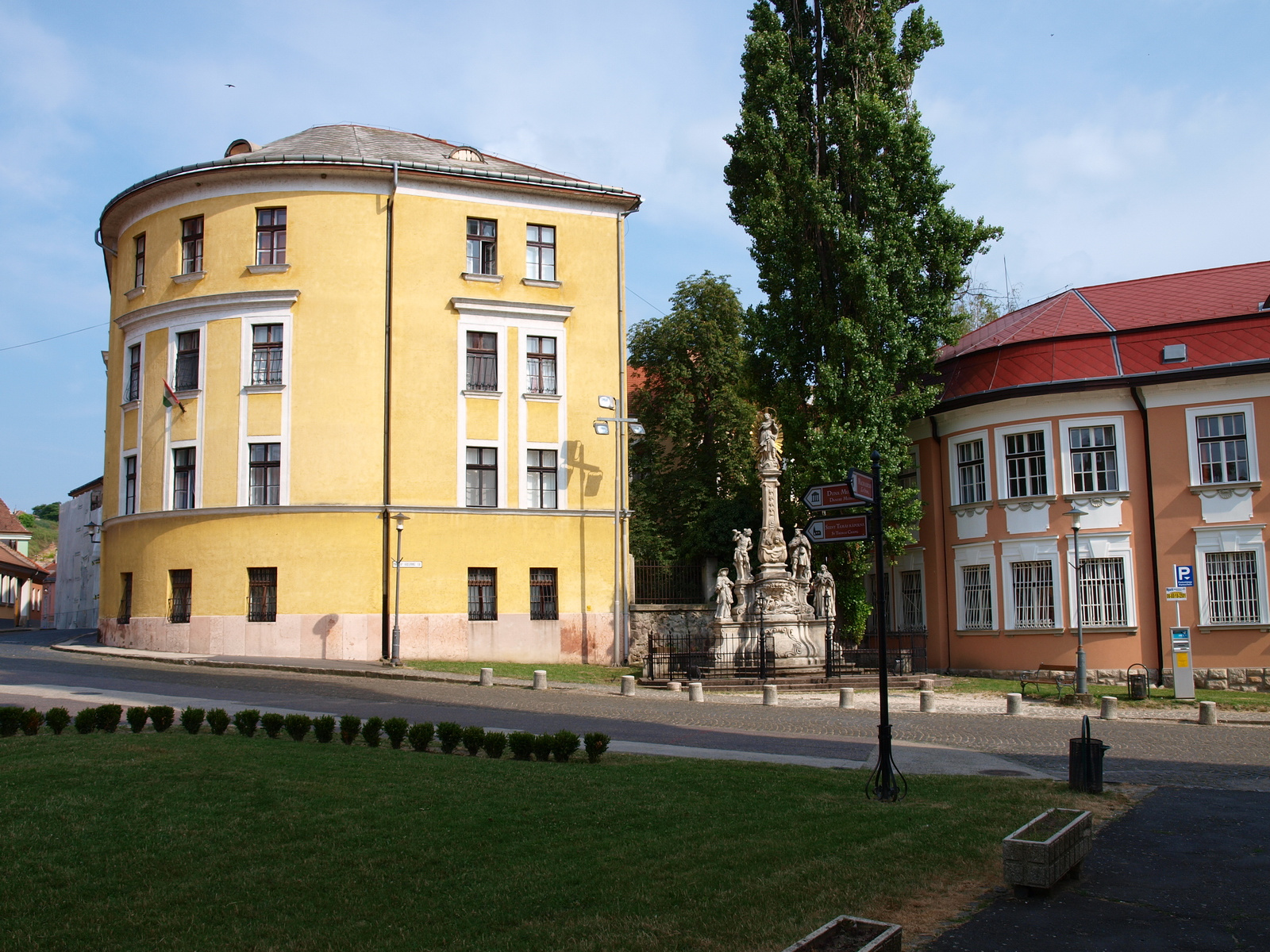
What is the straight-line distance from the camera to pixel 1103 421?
97.3 feet

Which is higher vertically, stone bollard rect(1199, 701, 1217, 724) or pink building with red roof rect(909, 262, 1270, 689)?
pink building with red roof rect(909, 262, 1270, 689)

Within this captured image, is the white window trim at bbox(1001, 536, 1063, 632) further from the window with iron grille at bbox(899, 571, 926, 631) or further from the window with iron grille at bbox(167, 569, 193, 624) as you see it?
the window with iron grille at bbox(167, 569, 193, 624)

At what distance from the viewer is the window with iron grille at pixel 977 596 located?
30891mm

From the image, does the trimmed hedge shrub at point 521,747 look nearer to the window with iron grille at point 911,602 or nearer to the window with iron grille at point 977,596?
the window with iron grille at point 977,596

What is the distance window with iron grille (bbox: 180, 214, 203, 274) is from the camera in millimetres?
32656

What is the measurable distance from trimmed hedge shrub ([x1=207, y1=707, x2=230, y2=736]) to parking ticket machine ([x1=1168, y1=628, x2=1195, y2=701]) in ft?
62.7

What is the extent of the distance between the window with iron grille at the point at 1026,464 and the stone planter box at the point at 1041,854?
23.6 m

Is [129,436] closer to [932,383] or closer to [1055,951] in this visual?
[932,383]

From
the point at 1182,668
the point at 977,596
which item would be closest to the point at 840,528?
the point at 1182,668

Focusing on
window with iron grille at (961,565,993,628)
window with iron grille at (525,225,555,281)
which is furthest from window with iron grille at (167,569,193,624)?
window with iron grille at (961,565,993,628)

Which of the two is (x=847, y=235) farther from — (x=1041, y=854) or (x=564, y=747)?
(x=1041, y=854)

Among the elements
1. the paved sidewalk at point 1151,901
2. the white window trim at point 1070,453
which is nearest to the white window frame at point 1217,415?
the white window trim at point 1070,453

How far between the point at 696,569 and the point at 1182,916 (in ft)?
93.3

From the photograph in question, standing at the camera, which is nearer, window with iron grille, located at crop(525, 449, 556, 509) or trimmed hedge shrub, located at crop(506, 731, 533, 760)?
trimmed hedge shrub, located at crop(506, 731, 533, 760)
